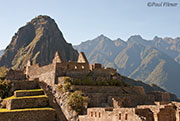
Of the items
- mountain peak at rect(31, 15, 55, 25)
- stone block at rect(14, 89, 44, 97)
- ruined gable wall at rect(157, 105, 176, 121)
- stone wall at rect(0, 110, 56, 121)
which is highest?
mountain peak at rect(31, 15, 55, 25)

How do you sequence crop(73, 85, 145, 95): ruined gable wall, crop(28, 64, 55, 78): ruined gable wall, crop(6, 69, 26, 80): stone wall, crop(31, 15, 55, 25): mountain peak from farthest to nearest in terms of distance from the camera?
crop(31, 15, 55, 25): mountain peak, crop(6, 69, 26, 80): stone wall, crop(28, 64, 55, 78): ruined gable wall, crop(73, 85, 145, 95): ruined gable wall

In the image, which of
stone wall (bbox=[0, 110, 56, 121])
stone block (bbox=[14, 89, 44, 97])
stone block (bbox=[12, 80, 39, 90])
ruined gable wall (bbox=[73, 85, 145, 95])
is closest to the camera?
stone wall (bbox=[0, 110, 56, 121])

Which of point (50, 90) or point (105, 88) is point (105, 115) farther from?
point (50, 90)

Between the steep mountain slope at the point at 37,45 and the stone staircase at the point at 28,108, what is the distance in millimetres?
88656

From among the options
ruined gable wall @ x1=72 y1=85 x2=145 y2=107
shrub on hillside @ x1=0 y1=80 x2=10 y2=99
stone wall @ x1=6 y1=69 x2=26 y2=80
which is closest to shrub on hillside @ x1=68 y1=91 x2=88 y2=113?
ruined gable wall @ x1=72 y1=85 x2=145 y2=107

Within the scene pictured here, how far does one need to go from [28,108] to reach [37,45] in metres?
108

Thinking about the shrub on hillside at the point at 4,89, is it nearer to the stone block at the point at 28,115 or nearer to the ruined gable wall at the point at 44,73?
the ruined gable wall at the point at 44,73

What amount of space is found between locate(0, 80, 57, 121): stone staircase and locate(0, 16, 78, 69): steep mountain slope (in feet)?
291

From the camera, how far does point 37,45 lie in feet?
488

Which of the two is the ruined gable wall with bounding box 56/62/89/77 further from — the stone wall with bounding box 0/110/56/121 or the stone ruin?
the stone wall with bounding box 0/110/56/121

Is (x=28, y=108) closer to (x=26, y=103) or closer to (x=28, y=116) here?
(x=26, y=103)

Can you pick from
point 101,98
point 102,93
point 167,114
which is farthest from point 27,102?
point 167,114

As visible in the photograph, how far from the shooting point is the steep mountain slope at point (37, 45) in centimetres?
14450

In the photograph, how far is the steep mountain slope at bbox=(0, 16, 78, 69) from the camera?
144500 millimetres
